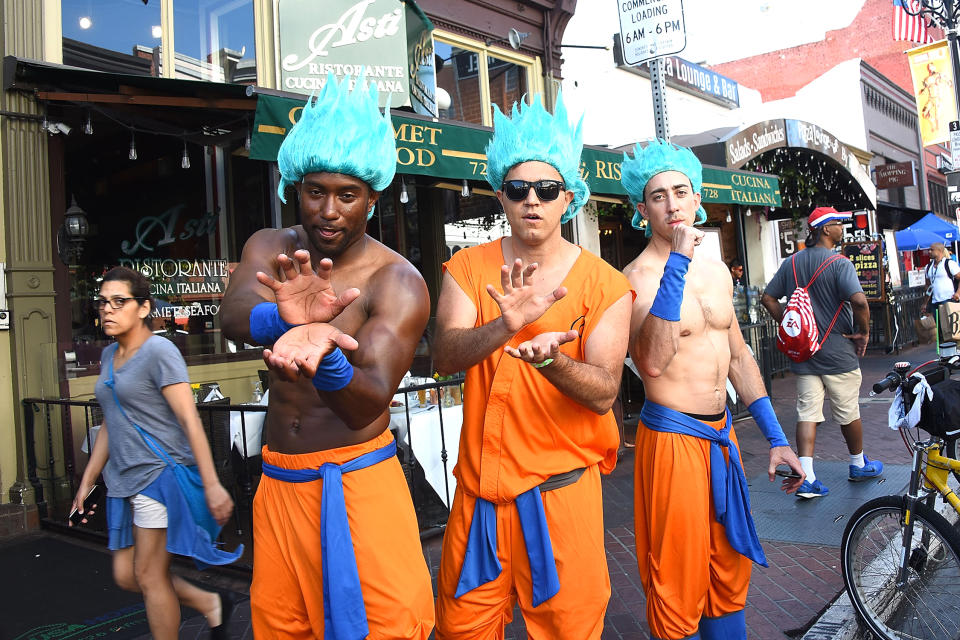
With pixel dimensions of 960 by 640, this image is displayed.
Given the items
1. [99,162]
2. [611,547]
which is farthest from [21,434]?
[611,547]

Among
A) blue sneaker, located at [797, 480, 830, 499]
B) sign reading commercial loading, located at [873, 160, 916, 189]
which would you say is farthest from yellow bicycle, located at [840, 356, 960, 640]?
sign reading commercial loading, located at [873, 160, 916, 189]

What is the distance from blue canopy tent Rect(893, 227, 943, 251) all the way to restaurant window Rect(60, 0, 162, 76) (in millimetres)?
16681

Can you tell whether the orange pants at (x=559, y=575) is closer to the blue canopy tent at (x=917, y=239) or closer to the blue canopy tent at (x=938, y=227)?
the blue canopy tent at (x=917, y=239)

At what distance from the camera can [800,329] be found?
554cm

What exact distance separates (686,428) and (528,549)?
95 centimetres

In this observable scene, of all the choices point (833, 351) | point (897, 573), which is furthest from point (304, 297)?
point (833, 351)

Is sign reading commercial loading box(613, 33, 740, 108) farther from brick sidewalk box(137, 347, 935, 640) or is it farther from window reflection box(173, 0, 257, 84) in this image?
brick sidewalk box(137, 347, 935, 640)

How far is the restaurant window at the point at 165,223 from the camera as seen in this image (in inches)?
272

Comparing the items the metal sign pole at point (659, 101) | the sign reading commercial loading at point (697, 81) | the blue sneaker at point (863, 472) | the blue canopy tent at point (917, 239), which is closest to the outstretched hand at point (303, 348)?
the metal sign pole at point (659, 101)

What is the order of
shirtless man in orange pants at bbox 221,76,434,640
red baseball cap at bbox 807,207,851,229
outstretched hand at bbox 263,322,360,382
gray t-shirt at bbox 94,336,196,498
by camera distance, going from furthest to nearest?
red baseball cap at bbox 807,207,851,229 → gray t-shirt at bbox 94,336,196,498 → shirtless man in orange pants at bbox 221,76,434,640 → outstretched hand at bbox 263,322,360,382

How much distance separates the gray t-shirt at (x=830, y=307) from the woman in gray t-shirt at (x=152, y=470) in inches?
185

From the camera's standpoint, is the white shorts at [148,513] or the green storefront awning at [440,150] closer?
the white shorts at [148,513]

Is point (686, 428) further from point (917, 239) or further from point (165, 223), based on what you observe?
point (917, 239)

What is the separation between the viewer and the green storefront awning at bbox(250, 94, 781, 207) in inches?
201
